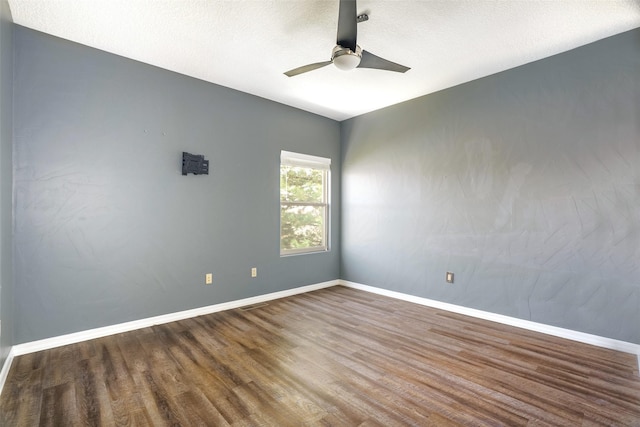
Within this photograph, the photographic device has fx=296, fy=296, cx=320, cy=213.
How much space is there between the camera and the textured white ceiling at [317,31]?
225 centimetres

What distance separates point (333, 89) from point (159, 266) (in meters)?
2.90

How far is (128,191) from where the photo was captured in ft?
9.84

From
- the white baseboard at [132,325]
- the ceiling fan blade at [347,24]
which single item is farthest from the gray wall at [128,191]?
the ceiling fan blade at [347,24]

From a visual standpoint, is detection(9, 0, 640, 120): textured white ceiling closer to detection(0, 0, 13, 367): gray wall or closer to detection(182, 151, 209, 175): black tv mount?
detection(0, 0, 13, 367): gray wall

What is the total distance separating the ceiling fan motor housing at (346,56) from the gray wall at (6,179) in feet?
7.58

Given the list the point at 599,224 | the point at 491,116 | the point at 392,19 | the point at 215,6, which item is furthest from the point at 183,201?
the point at 599,224

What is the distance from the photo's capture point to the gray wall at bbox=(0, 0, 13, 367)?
6.82 ft

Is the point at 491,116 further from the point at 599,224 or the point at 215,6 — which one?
the point at 215,6

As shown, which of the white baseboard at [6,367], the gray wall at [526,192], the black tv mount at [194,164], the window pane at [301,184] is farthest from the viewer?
the window pane at [301,184]

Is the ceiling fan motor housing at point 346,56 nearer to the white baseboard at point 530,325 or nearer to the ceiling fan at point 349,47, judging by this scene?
the ceiling fan at point 349,47

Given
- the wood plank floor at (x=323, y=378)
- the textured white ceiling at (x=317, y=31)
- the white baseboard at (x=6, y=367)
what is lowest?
→ the wood plank floor at (x=323, y=378)

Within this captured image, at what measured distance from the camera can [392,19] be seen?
7.82ft

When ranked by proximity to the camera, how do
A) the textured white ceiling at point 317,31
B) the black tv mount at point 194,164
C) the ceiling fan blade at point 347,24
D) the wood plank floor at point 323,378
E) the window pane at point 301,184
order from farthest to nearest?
the window pane at point 301,184, the black tv mount at point 194,164, the textured white ceiling at point 317,31, the ceiling fan blade at point 347,24, the wood plank floor at point 323,378

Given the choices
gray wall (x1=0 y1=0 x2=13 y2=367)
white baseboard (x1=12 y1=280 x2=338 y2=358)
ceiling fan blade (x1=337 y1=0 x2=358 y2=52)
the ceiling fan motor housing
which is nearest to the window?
white baseboard (x1=12 y1=280 x2=338 y2=358)
